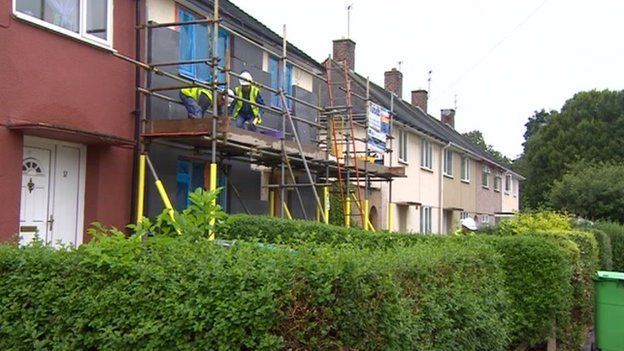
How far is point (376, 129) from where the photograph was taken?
17.3 metres

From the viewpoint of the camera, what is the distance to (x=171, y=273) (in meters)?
4.28

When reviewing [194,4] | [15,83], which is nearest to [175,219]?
[15,83]

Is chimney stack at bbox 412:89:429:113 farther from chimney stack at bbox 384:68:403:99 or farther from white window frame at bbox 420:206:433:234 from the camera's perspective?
white window frame at bbox 420:206:433:234

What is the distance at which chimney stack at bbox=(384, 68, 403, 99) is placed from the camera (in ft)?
112

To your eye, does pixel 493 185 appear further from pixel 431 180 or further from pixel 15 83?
pixel 15 83

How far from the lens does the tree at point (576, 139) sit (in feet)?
165

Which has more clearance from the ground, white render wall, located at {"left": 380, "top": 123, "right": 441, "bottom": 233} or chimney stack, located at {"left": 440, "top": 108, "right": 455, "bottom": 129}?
chimney stack, located at {"left": 440, "top": 108, "right": 455, "bottom": 129}

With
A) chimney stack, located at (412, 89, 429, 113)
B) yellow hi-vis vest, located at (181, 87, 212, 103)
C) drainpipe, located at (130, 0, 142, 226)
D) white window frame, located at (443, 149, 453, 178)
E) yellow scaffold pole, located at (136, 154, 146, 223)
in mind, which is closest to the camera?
yellow scaffold pole, located at (136, 154, 146, 223)

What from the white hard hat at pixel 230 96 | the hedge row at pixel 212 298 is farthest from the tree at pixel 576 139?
the hedge row at pixel 212 298

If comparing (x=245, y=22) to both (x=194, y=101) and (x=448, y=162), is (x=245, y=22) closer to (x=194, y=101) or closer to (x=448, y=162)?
(x=194, y=101)

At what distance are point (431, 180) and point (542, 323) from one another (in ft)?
63.4

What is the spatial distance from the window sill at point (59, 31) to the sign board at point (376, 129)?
8140 millimetres

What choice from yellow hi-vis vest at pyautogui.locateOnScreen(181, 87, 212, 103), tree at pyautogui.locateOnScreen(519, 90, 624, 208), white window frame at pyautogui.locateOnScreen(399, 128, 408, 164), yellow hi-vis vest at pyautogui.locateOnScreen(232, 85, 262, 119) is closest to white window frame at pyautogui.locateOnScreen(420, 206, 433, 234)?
white window frame at pyautogui.locateOnScreen(399, 128, 408, 164)

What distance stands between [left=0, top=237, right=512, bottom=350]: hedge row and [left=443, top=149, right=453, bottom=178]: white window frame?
25.0 m
